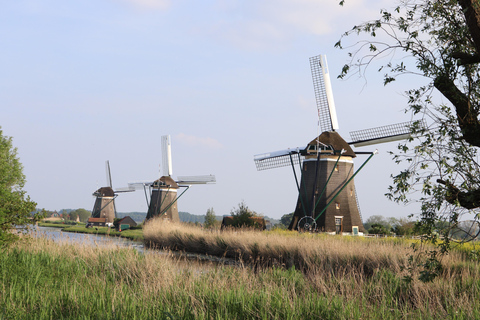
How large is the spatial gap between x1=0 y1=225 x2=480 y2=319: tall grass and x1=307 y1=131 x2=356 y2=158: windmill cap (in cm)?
1031

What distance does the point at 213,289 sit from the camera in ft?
23.2

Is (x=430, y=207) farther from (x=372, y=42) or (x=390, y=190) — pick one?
(x=372, y=42)

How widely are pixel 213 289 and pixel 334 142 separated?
62.9 ft

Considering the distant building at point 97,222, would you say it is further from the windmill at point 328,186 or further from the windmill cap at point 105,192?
the windmill at point 328,186

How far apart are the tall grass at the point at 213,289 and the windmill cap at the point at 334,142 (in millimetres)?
10305

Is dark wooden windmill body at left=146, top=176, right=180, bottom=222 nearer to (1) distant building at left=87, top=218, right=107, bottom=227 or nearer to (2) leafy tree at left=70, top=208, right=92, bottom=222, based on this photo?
(1) distant building at left=87, top=218, right=107, bottom=227

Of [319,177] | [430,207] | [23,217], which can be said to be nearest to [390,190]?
[430,207]

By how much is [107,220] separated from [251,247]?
151ft

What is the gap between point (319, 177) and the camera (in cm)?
2434

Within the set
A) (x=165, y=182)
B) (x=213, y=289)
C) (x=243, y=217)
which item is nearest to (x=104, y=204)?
(x=165, y=182)

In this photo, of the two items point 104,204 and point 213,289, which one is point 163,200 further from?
point 213,289

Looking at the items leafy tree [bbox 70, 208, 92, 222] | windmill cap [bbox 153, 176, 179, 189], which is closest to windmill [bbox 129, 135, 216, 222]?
windmill cap [bbox 153, 176, 179, 189]

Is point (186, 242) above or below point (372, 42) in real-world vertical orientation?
below

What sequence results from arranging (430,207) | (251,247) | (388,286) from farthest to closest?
1. (251,247)
2. (388,286)
3. (430,207)
